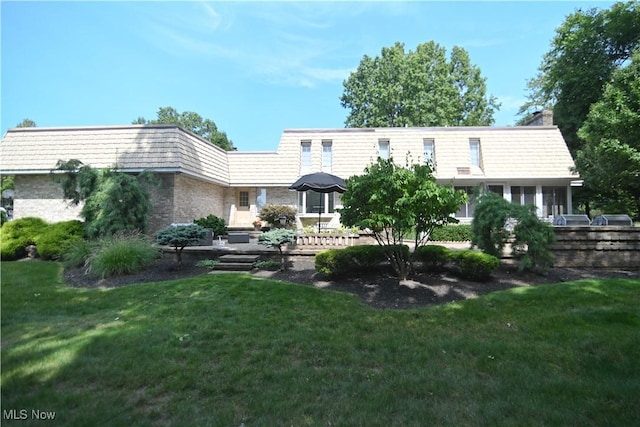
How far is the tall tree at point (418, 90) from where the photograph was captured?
98.7 ft

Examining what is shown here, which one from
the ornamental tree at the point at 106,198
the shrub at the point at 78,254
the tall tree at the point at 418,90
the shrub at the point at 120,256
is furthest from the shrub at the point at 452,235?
the tall tree at the point at 418,90

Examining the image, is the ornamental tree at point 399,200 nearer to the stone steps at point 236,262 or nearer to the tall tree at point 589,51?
the stone steps at point 236,262

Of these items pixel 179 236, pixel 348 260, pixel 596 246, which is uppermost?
pixel 179 236

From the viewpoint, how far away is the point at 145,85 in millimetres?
12367

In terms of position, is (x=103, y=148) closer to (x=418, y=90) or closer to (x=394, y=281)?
(x=394, y=281)

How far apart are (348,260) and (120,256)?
5.72 metres

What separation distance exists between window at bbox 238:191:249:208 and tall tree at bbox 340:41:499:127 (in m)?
18.1

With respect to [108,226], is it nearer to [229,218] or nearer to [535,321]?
[229,218]

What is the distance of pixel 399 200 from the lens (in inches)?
237

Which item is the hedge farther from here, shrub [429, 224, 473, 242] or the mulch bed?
shrub [429, 224, 473, 242]

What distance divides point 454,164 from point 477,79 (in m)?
20.5

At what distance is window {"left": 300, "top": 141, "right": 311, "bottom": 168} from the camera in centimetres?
1884
